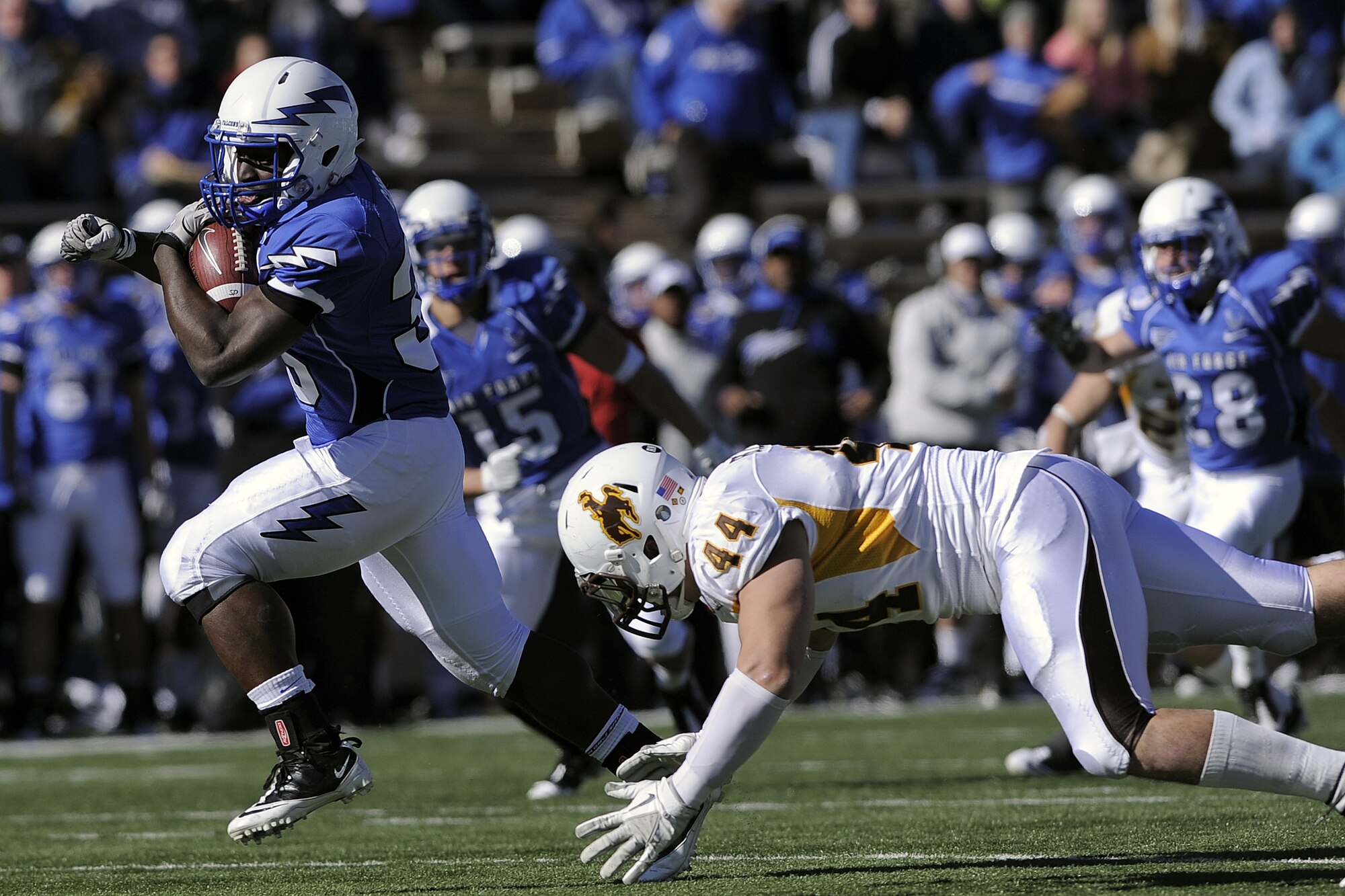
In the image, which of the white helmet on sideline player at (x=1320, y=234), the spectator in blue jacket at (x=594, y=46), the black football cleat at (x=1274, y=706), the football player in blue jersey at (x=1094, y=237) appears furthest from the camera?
the spectator in blue jacket at (x=594, y=46)

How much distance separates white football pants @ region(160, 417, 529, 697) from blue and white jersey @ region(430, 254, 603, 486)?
1690 mm

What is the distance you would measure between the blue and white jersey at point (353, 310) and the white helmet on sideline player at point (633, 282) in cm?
566

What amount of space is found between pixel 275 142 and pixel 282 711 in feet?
4.14

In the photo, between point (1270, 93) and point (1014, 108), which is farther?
point (1270, 93)

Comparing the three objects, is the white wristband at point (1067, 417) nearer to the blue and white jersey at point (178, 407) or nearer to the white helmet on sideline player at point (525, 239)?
the white helmet on sideline player at point (525, 239)

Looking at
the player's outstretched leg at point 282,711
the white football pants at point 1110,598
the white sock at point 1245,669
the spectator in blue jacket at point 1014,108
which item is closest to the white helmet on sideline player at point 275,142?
the player's outstretched leg at point 282,711

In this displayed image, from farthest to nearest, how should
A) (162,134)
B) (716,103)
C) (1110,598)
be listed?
(162,134), (716,103), (1110,598)

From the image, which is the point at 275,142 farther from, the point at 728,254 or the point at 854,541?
the point at 728,254

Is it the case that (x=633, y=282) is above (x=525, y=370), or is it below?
above

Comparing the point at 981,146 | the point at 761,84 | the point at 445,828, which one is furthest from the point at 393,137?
the point at 445,828

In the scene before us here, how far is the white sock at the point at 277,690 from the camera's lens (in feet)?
14.3

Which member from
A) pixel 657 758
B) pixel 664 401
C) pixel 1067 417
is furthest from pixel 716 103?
pixel 657 758

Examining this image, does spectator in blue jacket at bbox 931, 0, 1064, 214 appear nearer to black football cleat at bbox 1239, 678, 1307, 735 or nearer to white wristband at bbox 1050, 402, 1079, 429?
white wristband at bbox 1050, 402, 1079, 429

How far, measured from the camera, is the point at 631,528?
390cm
